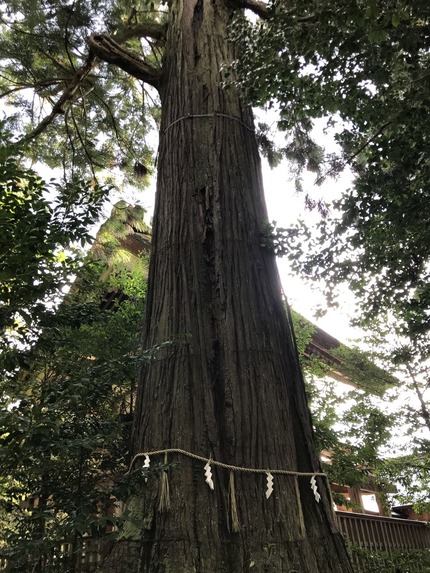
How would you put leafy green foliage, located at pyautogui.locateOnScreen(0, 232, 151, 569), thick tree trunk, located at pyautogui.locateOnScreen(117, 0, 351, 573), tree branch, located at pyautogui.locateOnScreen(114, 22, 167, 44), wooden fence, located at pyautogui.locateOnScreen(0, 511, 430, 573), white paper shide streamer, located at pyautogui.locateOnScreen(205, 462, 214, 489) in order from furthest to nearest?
tree branch, located at pyautogui.locateOnScreen(114, 22, 167, 44) → wooden fence, located at pyautogui.locateOnScreen(0, 511, 430, 573) → white paper shide streamer, located at pyautogui.locateOnScreen(205, 462, 214, 489) → thick tree trunk, located at pyautogui.locateOnScreen(117, 0, 351, 573) → leafy green foliage, located at pyautogui.locateOnScreen(0, 232, 151, 569)

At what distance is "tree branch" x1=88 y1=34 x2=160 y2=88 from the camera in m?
4.23

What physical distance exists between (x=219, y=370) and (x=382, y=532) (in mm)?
5304

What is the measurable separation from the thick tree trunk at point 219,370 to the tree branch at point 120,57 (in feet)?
1.79

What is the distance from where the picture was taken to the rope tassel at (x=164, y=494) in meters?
2.10

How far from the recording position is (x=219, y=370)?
104 inches

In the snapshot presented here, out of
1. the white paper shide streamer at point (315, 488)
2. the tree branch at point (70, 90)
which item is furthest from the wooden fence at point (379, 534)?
the tree branch at point (70, 90)

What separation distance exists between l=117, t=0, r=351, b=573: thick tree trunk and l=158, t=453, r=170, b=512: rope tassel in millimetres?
24

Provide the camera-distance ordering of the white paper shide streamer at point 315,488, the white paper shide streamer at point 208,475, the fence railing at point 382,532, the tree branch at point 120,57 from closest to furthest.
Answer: the white paper shide streamer at point 208,475
the white paper shide streamer at point 315,488
the tree branch at point 120,57
the fence railing at point 382,532

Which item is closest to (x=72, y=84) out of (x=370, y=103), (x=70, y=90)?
(x=70, y=90)

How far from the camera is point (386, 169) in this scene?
3590 millimetres

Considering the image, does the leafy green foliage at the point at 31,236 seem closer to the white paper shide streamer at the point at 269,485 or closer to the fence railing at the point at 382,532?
the white paper shide streamer at the point at 269,485

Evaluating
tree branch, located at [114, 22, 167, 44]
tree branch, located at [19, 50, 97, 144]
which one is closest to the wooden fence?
tree branch, located at [19, 50, 97, 144]

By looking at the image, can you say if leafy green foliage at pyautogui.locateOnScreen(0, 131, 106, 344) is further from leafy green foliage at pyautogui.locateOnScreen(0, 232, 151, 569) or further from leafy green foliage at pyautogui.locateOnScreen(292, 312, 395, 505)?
leafy green foliage at pyautogui.locateOnScreen(292, 312, 395, 505)

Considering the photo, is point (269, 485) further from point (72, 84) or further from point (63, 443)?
point (72, 84)
